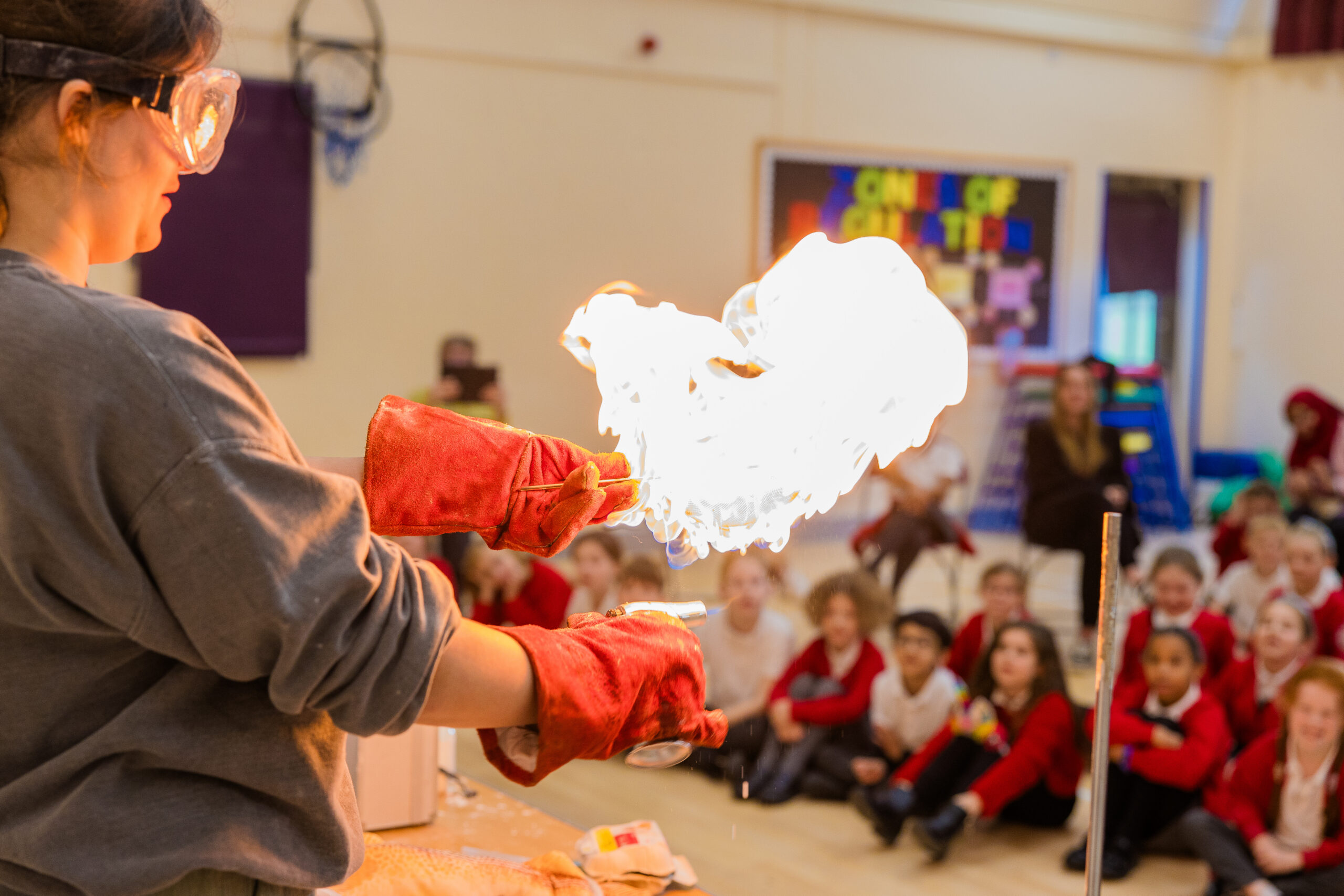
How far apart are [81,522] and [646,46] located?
20.0ft

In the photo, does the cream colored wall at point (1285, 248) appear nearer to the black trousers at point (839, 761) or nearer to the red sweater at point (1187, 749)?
the red sweater at point (1187, 749)

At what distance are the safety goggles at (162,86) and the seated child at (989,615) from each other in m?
3.35

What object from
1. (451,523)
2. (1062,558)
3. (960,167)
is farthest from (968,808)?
(960,167)

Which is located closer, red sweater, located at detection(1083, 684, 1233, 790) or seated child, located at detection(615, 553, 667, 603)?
red sweater, located at detection(1083, 684, 1233, 790)

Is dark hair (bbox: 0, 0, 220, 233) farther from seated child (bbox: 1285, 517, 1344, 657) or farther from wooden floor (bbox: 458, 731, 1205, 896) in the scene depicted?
seated child (bbox: 1285, 517, 1344, 657)

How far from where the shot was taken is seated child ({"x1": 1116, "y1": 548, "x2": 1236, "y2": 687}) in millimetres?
3750

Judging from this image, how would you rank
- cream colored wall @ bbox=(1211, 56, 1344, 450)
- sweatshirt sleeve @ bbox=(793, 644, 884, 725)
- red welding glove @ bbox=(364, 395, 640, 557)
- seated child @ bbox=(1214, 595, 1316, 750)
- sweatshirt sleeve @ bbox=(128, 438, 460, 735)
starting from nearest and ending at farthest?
sweatshirt sleeve @ bbox=(128, 438, 460, 735) → red welding glove @ bbox=(364, 395, 640, 557) → seated child @ bbox=(1214, 595, 1316, 750) → sweatshirt sleeve @ bbox=(793, 644, 884, 725) → cream colored wall @ bbox=(1211, 56, 1344, 450)

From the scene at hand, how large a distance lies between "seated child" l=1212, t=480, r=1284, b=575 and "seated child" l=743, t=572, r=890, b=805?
195 cm

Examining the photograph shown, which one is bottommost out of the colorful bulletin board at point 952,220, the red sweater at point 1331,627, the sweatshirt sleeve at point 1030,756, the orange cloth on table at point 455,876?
the sweatshirt sleeve at point 1030,756

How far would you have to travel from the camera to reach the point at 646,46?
6.38 meters

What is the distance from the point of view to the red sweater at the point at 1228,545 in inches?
198

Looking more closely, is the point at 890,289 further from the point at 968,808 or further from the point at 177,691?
the point at 968,808

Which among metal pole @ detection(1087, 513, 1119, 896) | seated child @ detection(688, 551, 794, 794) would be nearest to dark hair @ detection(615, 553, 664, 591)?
seated child @ detection(688, 551, 794, 794)

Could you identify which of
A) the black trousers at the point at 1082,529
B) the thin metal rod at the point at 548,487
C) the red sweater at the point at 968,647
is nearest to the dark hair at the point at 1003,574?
the red sweater at the point at 968,647
